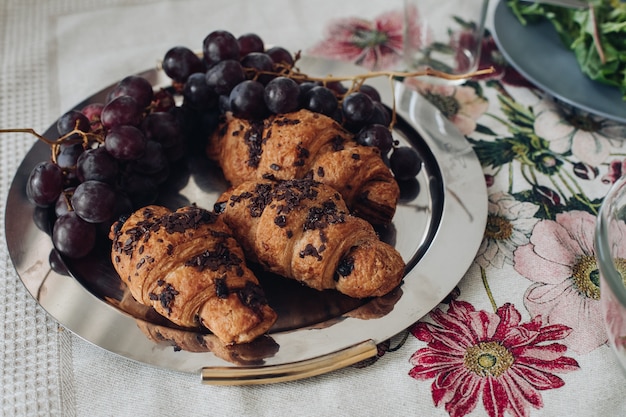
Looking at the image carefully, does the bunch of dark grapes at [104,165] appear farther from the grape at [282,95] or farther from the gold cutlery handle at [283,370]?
the gold cutlery handle at [283,370]

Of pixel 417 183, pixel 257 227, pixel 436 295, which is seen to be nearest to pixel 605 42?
pixel 417 183

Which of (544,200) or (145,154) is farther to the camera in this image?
(544,200)

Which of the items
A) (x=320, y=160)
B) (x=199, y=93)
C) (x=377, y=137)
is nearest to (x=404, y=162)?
(x=377, y=137)

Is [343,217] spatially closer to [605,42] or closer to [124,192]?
[124,192]

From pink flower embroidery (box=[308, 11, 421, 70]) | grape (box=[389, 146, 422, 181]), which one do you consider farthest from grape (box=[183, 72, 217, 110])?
pink flower embroidery (box=[308, 11, 421, 70])

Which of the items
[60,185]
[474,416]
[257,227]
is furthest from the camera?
[60,185]
